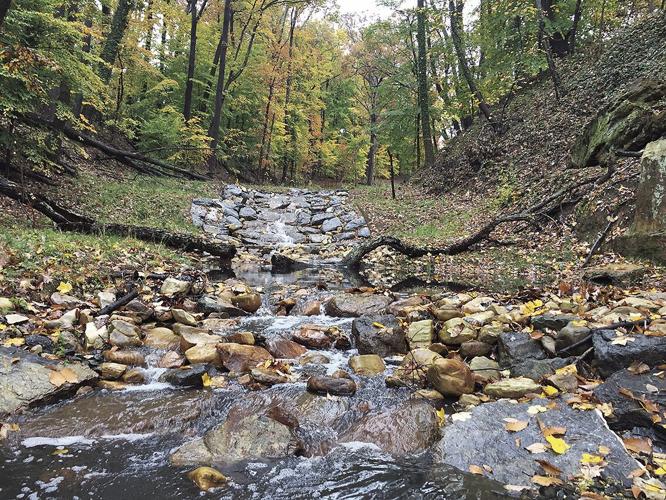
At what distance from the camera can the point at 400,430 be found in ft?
11.3

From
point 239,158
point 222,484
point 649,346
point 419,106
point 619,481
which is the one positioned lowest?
point 222,484

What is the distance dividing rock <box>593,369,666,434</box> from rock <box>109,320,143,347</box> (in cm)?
468

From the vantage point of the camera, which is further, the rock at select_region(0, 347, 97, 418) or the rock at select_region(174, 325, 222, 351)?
the rock at select_region(174, 325, 222, 351)

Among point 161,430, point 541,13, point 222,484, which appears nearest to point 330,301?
point 161,430

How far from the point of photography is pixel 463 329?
5016mm

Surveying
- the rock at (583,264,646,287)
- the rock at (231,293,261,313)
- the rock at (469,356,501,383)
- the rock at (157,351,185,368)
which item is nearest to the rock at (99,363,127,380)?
the rock at (157,351,185,368)

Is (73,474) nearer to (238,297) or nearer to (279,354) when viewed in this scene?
(279,354)

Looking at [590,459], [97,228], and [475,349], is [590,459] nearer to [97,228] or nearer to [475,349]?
[475,349]

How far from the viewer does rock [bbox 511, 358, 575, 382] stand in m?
3.89

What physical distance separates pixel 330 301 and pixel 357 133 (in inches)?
1153

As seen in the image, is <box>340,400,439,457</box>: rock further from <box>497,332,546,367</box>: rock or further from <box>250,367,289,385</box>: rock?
<box>497,332,546,367</box>: rock

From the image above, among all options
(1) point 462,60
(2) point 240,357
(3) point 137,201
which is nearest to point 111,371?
(2) point 240,357

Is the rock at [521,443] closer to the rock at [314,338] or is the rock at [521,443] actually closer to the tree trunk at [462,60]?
the rock at [314,338]

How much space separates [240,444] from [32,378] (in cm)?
206
